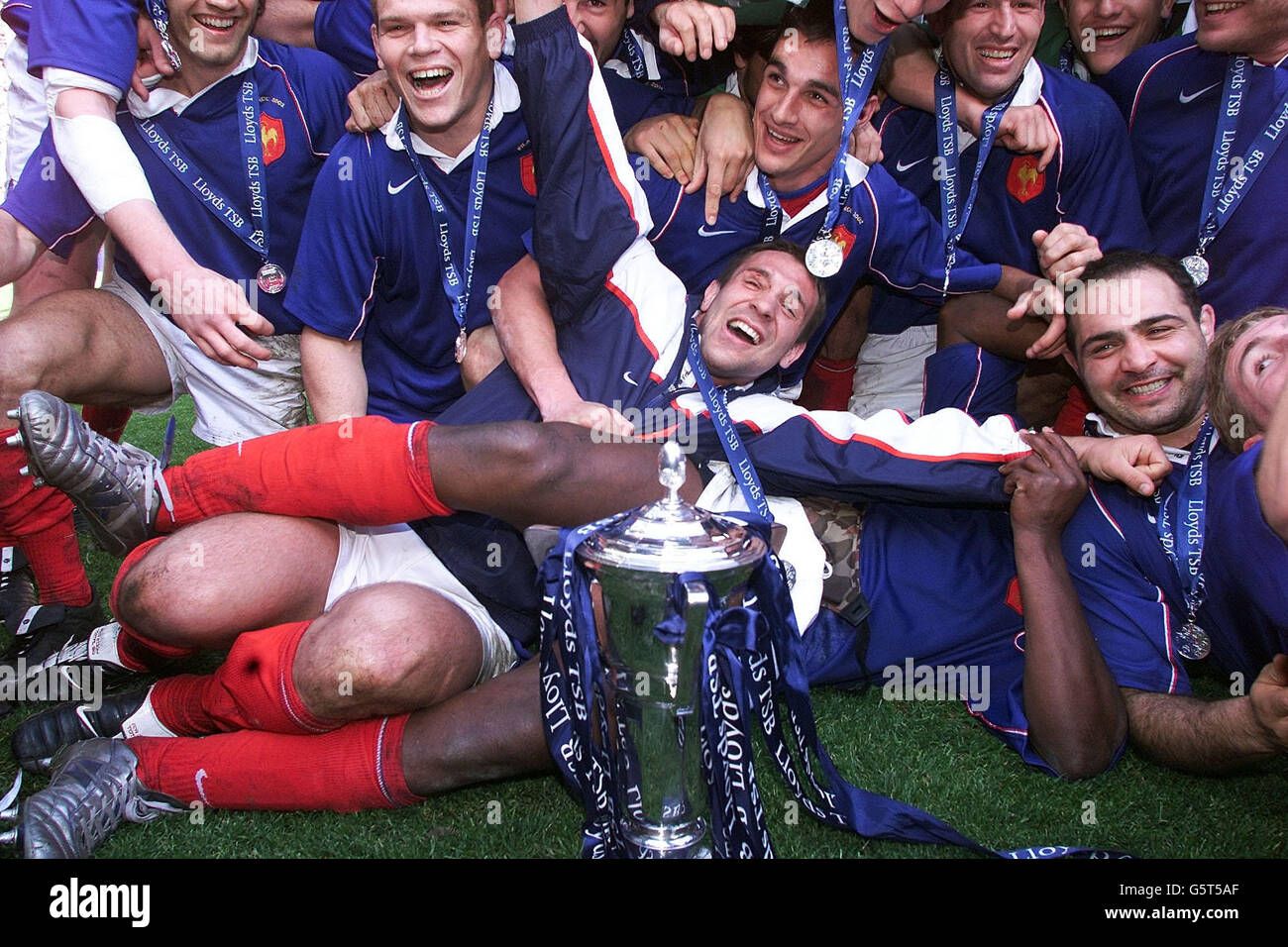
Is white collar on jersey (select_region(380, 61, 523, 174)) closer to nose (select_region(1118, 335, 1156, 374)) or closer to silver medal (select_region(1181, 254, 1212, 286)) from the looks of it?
nose (select_region(1118, 335, 1156, 374))

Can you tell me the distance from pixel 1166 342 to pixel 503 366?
182cm

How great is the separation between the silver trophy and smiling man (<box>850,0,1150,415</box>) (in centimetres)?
178

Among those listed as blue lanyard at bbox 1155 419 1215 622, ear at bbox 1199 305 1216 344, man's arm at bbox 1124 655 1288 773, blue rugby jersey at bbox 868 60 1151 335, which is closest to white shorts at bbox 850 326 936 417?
blue rugby jersey at bbox 868 60 1151 335

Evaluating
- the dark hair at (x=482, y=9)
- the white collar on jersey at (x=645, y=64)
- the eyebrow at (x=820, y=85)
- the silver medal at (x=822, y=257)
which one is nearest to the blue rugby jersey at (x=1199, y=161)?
the eyebrow at (x=820, y=85)

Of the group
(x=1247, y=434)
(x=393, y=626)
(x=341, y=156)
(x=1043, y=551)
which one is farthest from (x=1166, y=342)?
(x=341, y=156)

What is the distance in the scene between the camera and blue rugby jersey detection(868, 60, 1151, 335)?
11.0 ft

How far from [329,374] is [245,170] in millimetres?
701

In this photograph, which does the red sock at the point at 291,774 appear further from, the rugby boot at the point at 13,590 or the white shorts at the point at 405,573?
the rugby boot at the point at 13,590

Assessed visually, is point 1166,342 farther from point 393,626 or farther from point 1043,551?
point 393,626

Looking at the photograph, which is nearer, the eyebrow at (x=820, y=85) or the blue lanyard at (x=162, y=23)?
the blue lanyard at (x=162, y=23)

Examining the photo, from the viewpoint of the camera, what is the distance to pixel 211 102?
3.24 m

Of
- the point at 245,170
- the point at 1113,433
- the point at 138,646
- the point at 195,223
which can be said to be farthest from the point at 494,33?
the point at 1113,433

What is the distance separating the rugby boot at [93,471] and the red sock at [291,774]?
53 cm

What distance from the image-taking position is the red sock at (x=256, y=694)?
7.61 feet
